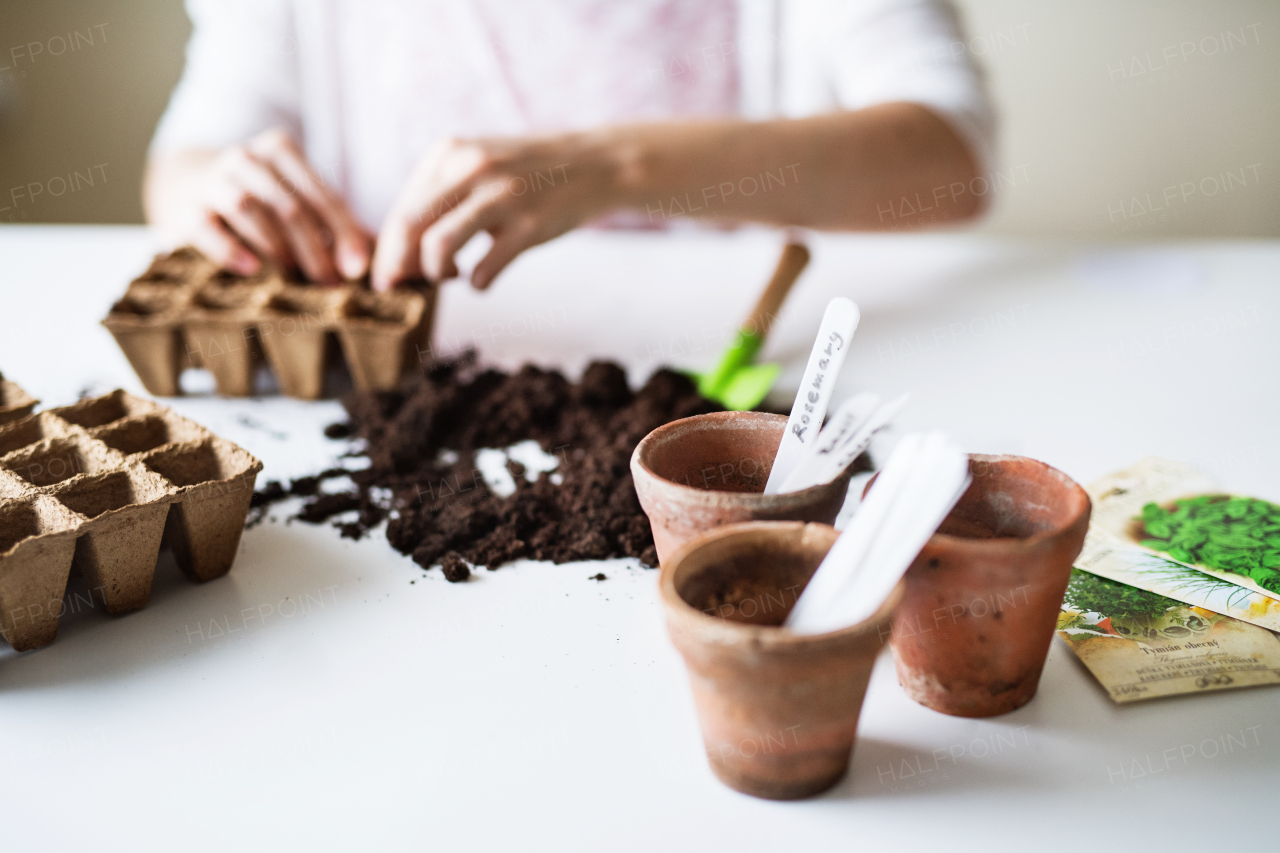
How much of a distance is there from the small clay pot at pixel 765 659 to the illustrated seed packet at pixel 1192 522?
396 millimetres

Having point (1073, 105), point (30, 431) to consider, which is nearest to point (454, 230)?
point (30, 431)

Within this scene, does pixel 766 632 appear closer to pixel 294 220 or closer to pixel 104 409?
pixel 104 409

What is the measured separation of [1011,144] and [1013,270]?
164 centimetres

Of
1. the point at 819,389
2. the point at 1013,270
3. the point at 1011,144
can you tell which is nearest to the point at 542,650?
Result: the point at 819,389

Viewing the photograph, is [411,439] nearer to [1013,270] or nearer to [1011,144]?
[1013,270]

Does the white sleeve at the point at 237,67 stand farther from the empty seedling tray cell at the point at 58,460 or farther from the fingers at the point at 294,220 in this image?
the empty seedling tray cell at the point at 58,460

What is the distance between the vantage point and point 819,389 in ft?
1.99

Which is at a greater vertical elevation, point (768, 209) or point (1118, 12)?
point (1118, 12)

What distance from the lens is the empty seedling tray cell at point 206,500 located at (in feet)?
2.40

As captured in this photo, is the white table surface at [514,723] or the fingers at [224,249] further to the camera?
the fingers at [224,249]

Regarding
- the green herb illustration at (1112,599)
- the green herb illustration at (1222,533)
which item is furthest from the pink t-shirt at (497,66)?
the green herb illustration at (1112,599)

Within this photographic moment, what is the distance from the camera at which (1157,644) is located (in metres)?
0.67

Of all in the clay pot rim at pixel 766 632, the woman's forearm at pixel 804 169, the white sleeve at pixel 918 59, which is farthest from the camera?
the white sleeve at pixel 918 59

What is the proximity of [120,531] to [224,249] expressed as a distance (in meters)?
0.66
